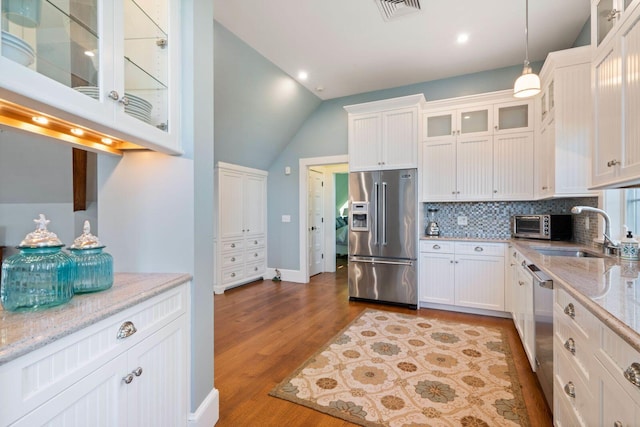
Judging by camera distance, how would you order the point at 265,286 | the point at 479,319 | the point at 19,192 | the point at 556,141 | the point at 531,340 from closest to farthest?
the point at 19,192, the point at 531,340, the point at 556,141, the point at 479,319, the point at 265,286

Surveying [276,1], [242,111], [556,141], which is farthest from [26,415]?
[242,111]

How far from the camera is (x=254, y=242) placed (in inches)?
201

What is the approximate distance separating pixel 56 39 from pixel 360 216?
3.32m

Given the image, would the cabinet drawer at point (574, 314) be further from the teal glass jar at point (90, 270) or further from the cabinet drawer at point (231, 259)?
the cabinet drawer at point (231, 259)

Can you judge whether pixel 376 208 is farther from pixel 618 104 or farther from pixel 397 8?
pixel 618 104

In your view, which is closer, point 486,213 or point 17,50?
point 17,50

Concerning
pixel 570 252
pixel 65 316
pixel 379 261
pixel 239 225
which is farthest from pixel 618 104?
pixel 239 225

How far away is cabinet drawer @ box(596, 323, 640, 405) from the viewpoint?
778 mm

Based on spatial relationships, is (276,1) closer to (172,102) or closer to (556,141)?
(172,102)

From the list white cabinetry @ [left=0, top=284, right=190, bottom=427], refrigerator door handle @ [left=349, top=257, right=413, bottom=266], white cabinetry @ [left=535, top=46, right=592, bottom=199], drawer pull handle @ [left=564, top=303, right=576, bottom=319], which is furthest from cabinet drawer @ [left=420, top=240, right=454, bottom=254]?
white cabinetry @ [left=0, top=284, right=190, bottom=427]

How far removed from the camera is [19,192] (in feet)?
5.05

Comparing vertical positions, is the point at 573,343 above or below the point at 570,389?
above

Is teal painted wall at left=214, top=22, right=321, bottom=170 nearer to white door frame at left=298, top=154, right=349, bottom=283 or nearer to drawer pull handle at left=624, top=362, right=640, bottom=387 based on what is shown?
white door frame at left=298, top=154, right=349, bottom=283

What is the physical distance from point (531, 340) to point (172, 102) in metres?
2.77
